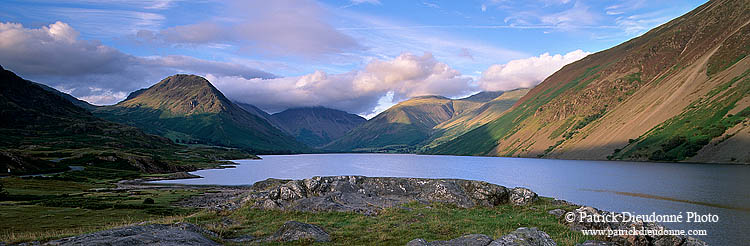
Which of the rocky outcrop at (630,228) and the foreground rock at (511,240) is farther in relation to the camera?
the rocky outcrop at (630,228)

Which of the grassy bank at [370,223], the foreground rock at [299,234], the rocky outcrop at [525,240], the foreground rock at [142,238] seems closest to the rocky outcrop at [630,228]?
the grassy bank at [370,223]

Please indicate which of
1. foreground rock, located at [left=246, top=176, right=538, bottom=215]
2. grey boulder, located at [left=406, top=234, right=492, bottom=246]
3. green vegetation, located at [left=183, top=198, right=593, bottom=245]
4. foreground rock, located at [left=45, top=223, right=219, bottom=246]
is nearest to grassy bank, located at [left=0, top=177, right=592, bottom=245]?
green vegetation, located at [left=183, top=198, right=593, bottom=245]

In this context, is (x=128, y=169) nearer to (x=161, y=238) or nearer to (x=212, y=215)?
(x=212, y=215)

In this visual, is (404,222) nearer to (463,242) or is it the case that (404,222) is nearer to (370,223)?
(370,223)

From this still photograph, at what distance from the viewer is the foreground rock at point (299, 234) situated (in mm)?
18281

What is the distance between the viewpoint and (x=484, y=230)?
2098cm

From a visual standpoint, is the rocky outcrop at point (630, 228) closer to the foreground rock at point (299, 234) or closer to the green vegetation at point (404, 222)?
the green vegetation at point (404, 222)

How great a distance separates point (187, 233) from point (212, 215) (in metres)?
10.5

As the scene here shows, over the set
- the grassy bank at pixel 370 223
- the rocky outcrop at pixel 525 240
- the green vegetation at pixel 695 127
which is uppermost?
the green vegetation at pixel 695 127

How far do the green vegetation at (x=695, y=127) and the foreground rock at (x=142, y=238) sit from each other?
629 feet

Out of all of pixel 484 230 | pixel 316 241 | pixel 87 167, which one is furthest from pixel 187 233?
pixel 87 167

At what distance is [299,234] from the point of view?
1850 cm

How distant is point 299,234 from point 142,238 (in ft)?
22.1

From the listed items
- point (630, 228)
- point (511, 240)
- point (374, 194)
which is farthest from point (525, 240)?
point (374, 194)
